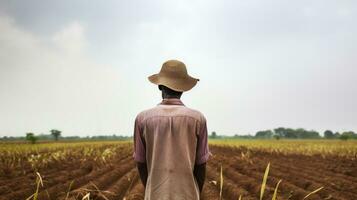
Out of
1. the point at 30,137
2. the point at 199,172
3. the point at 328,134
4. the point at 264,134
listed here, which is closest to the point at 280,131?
the point at 264,134

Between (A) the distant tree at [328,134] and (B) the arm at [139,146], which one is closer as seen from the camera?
(B) the arm at [139,146]

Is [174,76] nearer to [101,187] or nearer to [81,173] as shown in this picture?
[101,187]

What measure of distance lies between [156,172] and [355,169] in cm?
1179

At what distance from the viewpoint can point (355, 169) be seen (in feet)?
41.2

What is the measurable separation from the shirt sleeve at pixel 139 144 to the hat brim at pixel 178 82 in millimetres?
324

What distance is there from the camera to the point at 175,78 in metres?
2.68

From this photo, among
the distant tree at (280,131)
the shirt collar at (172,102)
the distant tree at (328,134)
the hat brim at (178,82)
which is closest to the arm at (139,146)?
the shirt collar at (172,102)

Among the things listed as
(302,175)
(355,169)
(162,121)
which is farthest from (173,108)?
(355,169)

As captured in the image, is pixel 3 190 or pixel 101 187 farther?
pixel 101 187

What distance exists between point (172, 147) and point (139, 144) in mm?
260

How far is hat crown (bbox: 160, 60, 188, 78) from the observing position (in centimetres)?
269

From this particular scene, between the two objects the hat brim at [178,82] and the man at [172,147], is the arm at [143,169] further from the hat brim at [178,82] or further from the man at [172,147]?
the hat brim at [178,82]

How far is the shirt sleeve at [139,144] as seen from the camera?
2.62 meters

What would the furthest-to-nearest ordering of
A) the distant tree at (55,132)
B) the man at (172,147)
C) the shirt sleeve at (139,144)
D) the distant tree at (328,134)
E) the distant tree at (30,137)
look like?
the distant tree at (328,134), the distant tree at (55,132), the distant tree at (30,137), the shirt sleeve at (139,144), the man at (172,147)
